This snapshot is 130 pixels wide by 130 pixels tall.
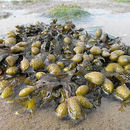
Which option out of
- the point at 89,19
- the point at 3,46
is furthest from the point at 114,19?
the point at 3,46

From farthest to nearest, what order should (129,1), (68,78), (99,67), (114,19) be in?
(129,1)
(114,19)
(99,67)
(68,78)

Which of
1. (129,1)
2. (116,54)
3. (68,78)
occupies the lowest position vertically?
(129,1)

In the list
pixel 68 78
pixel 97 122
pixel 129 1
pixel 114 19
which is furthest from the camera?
pixel 129 1

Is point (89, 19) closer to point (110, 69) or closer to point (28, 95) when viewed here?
point (110, 69)

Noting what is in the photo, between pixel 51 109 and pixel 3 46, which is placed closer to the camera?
pixel 51 109

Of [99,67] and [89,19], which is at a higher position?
[99,67]

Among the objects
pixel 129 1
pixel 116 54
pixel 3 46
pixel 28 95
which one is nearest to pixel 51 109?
pixel 28 95

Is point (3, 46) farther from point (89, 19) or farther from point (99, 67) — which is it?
point (89, 19)
